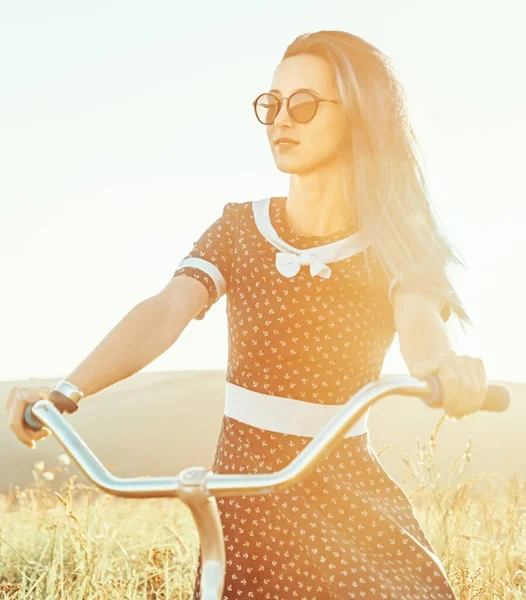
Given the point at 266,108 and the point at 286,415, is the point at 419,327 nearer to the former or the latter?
the point at 286,415

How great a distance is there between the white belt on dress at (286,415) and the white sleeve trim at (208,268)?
32 cm

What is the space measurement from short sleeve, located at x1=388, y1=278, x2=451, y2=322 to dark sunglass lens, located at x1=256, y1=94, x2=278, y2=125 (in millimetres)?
591

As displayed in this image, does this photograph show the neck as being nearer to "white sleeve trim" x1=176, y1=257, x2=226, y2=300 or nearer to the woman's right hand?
"white sleeve trim" x1=176, y1=257, x2=226, y2=300

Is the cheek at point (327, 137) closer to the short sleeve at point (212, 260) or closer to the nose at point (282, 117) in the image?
the nose at point (282, 117)

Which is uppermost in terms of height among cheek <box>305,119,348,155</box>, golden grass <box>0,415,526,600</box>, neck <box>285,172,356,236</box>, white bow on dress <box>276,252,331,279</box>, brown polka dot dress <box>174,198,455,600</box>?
cheek <box>305,119,348,155</box>

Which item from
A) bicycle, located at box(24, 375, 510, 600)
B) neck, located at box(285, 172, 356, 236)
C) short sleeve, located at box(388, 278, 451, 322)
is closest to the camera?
bicycle, located at box(24, 375, 510, 600)

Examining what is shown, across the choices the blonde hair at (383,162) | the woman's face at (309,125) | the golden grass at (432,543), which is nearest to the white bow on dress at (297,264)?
the blonde hair at (383,162)

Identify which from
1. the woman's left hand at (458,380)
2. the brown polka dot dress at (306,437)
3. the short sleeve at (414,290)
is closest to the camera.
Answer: the woman's left hand at (458,380)

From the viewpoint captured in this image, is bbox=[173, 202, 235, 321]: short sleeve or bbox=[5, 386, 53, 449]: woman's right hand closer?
bbox=[5, 386, 53, 449]: woman's right hand

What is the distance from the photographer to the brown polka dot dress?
2074 mm

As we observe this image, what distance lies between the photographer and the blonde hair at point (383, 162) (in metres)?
2.35

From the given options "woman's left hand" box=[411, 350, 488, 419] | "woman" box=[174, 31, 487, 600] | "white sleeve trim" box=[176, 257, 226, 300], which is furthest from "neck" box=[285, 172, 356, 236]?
"woman's left hand" box=[411, 350, 488, 419]

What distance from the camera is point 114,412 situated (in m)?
26.7

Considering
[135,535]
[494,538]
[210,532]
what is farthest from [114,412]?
[210,532]
